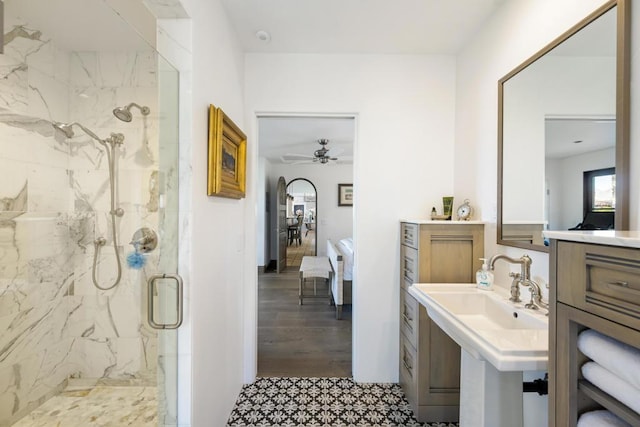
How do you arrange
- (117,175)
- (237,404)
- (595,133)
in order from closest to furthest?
1. (595,133)
2. (117,175)
3. (237,404)

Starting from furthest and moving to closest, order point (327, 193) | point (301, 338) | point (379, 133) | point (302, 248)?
point (302, 248)
point (327, 193)
point (301, 338)
point (379, 133)

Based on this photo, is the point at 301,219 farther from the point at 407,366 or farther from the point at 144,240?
the point at 144,240

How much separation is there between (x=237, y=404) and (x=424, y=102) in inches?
112

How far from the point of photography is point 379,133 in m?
2.30

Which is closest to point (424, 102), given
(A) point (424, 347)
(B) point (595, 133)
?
(B) point (595, 133)

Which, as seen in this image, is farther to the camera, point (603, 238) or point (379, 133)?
point (379, 133)

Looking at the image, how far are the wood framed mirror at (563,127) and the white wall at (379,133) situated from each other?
2.08 ft

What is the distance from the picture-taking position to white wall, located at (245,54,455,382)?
2.28 meters

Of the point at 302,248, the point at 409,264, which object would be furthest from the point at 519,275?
the point at 302,248

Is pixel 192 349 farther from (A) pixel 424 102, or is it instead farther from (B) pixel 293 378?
(A) pixel 424 102

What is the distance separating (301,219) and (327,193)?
1.66 meters

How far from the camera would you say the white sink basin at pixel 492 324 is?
2.99 feet

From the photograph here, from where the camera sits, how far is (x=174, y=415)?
4.33ft

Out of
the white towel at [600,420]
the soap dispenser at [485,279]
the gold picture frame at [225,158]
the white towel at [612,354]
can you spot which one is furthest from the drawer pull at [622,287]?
the gold picture frame at [225,158]
